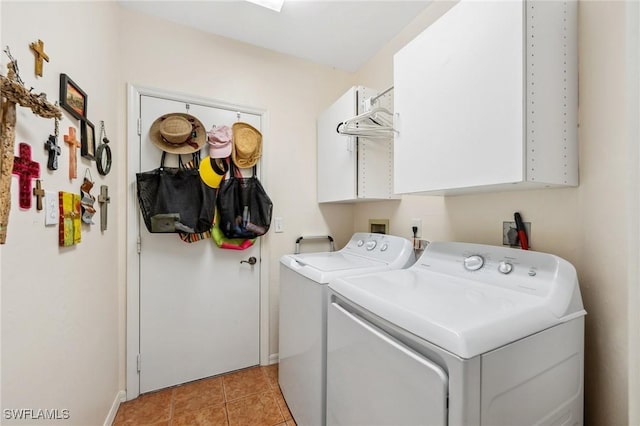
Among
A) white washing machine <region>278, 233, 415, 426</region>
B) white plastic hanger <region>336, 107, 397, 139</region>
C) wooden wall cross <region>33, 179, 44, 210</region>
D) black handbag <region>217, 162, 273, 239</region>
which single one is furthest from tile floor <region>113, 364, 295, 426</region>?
white plastic hanger <region>336, 107, 397, 139</region>

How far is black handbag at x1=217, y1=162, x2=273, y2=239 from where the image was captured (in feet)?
6.26

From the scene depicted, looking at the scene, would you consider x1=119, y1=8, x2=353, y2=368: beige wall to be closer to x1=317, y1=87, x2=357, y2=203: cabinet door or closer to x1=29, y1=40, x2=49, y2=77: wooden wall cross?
x1=317, y1=87, x2=357, y2=203: cabinet door

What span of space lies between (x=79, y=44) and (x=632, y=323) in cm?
227

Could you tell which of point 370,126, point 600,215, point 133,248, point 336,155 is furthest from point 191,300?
point 600,215

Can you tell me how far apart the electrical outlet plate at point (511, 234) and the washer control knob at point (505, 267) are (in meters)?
0.23

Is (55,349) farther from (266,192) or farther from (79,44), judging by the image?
(266,192)

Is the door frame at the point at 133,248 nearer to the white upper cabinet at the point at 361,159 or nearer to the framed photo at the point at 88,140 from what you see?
the framed photo at the point at 88,140

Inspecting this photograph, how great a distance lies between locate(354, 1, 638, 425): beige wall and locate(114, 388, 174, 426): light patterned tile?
85.7 inches

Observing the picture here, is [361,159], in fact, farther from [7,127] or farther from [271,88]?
[7,127]

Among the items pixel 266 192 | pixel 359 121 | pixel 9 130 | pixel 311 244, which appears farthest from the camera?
pixel 311 244

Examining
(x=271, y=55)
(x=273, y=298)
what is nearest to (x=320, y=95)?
(x=271, y=55)

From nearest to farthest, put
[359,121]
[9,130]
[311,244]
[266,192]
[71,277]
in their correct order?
[9,130] < [71,277] < [359,121] < [266,192] < [311,244]

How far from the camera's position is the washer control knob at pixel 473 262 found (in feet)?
3.67

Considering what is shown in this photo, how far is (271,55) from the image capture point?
7.22 feet
